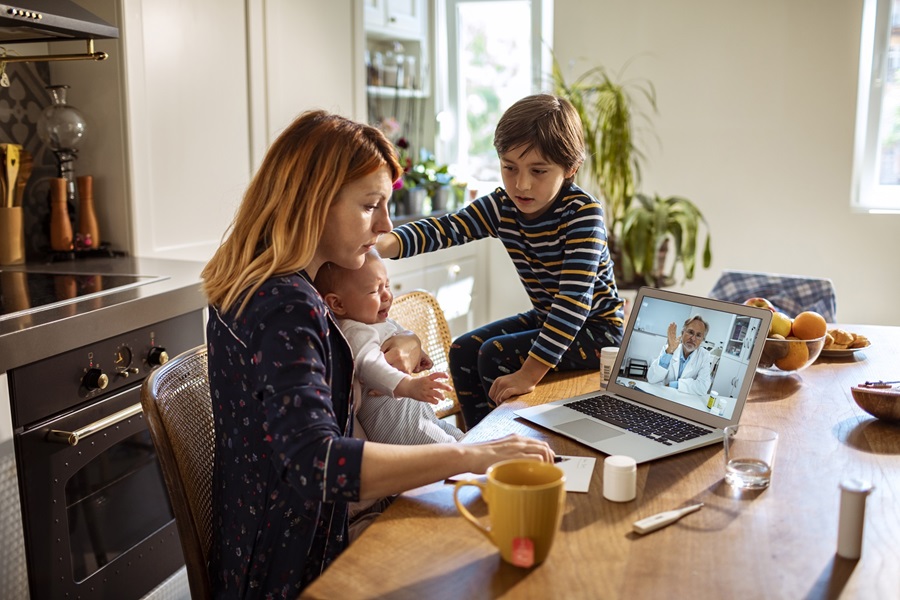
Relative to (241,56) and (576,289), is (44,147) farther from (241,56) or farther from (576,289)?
(576,289)

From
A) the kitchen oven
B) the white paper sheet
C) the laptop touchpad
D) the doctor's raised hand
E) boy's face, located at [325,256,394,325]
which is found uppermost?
boy's face, located at [325,256,394,325]

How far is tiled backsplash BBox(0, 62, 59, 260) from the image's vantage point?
8.02ft

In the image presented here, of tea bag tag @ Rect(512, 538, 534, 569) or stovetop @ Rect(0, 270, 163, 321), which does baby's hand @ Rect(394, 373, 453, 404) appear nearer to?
tea bag tag @ Rect(512, 538, 534, 569)

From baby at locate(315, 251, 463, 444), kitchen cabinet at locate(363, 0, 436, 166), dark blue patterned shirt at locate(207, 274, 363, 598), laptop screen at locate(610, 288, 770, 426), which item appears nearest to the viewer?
dark blue patterned shirt at locate(207, 274, 363, 598)

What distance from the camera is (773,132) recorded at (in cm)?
403

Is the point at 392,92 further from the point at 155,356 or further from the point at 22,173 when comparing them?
the point at 155,356

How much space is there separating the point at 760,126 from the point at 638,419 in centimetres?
304

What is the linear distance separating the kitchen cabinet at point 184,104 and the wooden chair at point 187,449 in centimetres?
130

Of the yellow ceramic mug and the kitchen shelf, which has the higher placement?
the kitchen shelf

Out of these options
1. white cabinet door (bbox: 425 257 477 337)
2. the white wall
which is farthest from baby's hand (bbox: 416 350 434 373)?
the white wall

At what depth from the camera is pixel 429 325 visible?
82.6 inches

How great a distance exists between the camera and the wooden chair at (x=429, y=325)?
2.00m

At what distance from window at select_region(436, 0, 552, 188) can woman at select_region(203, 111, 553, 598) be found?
Result: 330 cm

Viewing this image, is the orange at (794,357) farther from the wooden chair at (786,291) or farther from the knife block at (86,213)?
the knife block at (86,213)
